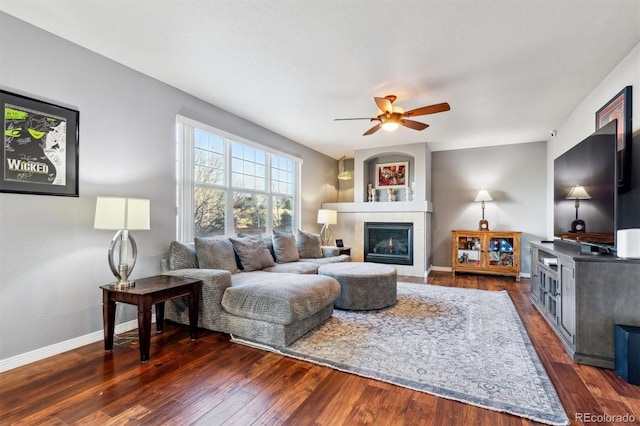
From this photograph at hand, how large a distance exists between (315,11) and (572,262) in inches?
104

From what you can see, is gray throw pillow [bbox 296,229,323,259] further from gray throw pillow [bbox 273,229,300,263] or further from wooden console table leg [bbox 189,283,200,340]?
wooden console table leg [bbox 189,283,200,340]

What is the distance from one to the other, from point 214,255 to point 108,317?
105 cm

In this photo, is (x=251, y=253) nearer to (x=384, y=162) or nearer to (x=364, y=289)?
(x=364, y=289)

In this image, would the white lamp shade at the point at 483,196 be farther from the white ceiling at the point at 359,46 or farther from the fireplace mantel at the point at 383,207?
the white ceiling at the point at 359,46

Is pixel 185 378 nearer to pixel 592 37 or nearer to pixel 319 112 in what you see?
pixel 319 112

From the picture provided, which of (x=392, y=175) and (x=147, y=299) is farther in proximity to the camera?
(x=392, y=175)

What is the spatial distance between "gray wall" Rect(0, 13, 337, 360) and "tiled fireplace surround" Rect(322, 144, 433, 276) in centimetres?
369

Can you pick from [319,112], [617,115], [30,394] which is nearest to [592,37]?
[617,115]

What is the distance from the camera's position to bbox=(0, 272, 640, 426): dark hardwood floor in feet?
5.32

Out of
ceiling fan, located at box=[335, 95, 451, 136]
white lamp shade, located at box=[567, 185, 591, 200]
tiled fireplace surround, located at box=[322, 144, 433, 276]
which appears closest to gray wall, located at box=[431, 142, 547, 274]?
tiled fireplace surround, located at box=[322, 144, 433, 276]

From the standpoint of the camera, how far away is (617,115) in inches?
109

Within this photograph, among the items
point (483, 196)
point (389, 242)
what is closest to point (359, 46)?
point (389, 242)

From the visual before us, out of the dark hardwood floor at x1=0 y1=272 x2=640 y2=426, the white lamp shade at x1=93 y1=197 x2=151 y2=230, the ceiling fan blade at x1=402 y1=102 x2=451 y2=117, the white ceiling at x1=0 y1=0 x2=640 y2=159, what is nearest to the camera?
the dark hardwood floor at x1=0 y1=272 x2=640 y2=426

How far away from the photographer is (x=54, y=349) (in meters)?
2.38
